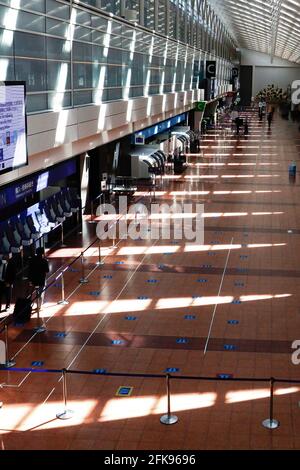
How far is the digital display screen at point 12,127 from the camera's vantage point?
471 inches

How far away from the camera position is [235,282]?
14891 mm

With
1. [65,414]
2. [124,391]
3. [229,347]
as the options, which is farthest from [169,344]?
[65,414]

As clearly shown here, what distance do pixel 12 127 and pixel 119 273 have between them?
4740 millimetres

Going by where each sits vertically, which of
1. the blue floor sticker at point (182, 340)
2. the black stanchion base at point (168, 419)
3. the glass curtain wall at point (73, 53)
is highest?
the glass curtain wall at point (73, 53)

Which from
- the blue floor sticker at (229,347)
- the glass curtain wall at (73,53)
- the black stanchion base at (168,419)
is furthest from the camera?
the glass curtain wall at (73,53)

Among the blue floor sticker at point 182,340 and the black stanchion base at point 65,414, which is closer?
the black stanchion base at point 65,414

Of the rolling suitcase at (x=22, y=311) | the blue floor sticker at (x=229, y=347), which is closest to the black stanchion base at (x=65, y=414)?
the blue floor sticker at (x=229, y=347)

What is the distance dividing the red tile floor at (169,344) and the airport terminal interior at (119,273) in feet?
0.11

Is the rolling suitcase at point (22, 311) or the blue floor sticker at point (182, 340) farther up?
the rolling suitcase at point (22, 311)

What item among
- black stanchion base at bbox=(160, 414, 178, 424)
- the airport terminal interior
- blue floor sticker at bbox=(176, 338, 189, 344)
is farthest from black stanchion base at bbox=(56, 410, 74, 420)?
blue floor sticker at bbox=(176, 338, 189, 344)

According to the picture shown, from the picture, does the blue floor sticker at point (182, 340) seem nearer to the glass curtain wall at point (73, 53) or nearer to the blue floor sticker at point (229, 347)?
the blue floor sticker at point (229, 347)
